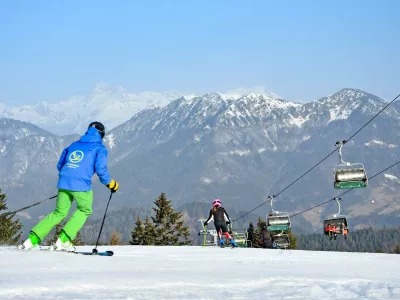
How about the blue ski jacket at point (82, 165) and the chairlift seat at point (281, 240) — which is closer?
the blue ski jacket at point (82, 165)

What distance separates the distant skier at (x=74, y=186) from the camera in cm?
1109

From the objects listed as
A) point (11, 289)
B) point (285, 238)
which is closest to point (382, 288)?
point (11, 289)

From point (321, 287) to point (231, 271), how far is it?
7.67 ft

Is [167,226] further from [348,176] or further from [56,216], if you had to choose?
[56,216]

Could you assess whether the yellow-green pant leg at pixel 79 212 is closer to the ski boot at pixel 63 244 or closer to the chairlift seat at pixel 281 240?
the ski boot at pixel 63 244

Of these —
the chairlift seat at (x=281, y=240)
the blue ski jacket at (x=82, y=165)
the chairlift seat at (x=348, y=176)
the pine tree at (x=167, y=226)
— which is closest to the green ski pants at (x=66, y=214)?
the blue ski jacket at (x=82, y=165)

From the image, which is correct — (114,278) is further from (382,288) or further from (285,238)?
(285,238)

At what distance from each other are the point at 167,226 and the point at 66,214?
6383 cm

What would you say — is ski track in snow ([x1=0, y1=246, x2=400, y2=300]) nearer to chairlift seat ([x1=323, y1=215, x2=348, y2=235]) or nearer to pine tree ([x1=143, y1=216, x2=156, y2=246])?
chairlift seat ([x1=323, y1=215, x2=348, y2=235])

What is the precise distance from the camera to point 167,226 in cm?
7462

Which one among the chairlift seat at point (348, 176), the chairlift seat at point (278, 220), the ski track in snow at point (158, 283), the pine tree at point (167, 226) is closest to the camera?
the ski track in snow at point (158, 283)

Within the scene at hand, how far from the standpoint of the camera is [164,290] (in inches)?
250

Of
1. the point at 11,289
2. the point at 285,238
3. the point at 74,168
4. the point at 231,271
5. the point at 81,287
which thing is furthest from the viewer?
the point at 285,238

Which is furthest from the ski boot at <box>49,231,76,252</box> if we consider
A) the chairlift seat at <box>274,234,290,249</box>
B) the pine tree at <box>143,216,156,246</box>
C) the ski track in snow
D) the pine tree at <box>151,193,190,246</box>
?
the pine tree at <box>151,193,190,246</box>
